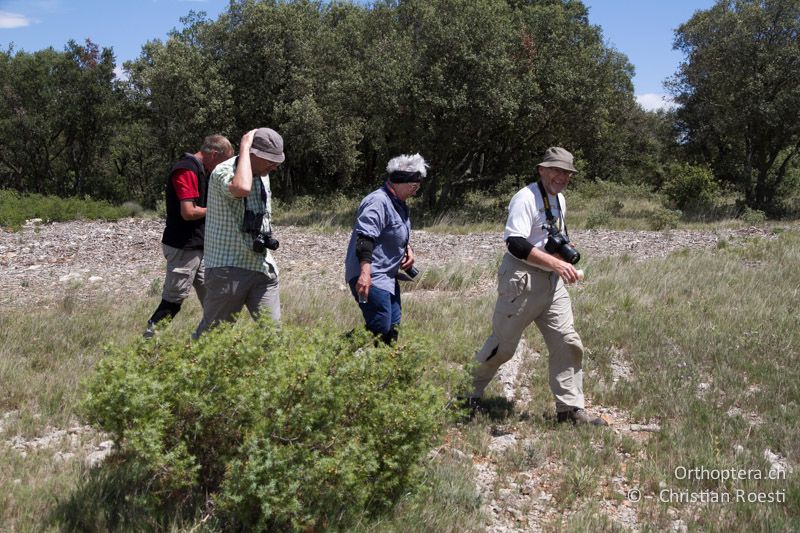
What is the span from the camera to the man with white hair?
485 centimetres

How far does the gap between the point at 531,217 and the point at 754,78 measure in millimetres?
19157

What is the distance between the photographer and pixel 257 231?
15.5 ft

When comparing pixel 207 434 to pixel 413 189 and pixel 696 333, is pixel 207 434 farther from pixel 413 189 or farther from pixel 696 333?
pixel 696 333

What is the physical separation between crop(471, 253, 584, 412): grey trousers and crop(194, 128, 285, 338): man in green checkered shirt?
64.5 inches

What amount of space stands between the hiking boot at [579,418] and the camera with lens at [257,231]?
2477 mm

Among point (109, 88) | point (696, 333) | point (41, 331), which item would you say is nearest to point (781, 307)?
point (696, 333)

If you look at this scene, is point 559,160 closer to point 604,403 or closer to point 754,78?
point 604,403

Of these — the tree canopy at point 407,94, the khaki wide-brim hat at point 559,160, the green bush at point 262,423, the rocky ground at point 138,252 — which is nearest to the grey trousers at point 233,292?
the green bush at point 262,423

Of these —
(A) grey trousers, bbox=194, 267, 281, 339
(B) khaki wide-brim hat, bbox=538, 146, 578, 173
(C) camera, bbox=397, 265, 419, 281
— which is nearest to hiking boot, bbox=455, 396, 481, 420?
(C) camera, bbox=397, 265, 419, 281

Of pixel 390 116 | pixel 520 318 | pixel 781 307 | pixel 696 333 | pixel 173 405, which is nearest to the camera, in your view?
pixel 173 405

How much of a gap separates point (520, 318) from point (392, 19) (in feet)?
93.1

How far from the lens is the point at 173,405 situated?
3.03 meters

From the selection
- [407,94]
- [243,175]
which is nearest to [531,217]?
[243,175]

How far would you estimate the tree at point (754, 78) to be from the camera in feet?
66.4
